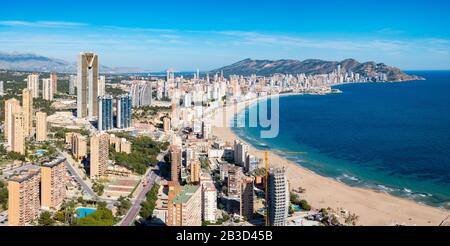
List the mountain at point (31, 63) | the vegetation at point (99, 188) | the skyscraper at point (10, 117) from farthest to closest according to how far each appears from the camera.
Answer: the mountain at point (31, 63) → the skyscraper at point (10, 117) → the vegetation at point (99, 188)

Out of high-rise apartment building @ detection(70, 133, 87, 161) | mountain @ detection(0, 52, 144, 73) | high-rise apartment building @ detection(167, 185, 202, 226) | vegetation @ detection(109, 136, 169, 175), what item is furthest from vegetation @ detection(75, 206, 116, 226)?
Answer: mountain @ detection(0, 52, 144, 73)

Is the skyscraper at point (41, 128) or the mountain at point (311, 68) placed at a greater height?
the mountain at point (311, 68)

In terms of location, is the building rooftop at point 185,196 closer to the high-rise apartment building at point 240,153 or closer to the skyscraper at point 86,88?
the high-rise apartment building at point 240,153

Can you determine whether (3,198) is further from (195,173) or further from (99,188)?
(195,173)

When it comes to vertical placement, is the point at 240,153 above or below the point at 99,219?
above

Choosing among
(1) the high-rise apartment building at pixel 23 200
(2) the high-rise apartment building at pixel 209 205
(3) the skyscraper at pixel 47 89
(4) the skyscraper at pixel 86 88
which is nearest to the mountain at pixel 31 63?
(3) the skyscraper at pixel 47 89

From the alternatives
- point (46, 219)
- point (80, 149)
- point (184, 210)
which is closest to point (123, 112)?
point (80, 149)

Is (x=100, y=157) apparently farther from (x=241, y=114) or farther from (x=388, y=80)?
(x=388, y=80)
